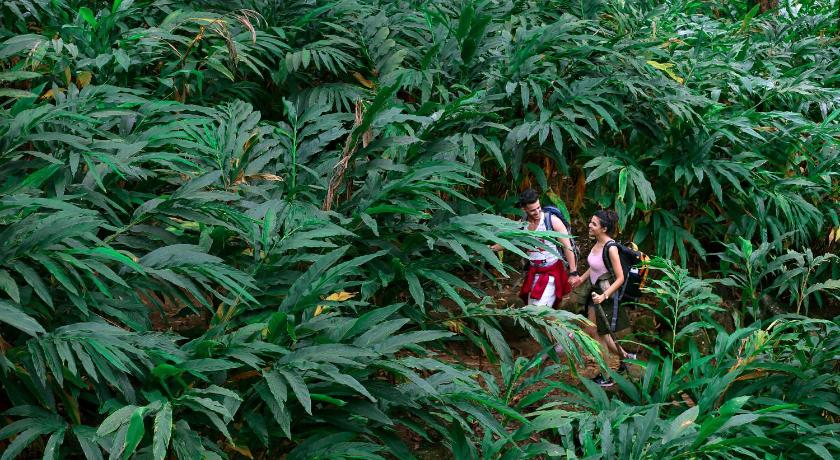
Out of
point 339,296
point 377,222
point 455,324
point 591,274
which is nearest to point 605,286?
point 591,274

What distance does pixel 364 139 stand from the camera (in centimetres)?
536

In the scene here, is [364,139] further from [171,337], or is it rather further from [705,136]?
[705,136]

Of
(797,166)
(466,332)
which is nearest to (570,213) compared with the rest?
(797,166)

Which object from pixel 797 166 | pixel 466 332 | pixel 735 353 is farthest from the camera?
pixel 797 166

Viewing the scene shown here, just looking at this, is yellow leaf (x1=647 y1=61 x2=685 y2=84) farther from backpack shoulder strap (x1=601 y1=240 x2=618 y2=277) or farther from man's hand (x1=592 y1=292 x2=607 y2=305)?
man's hand (x1=592 y1=292 x2=607 y2=305)

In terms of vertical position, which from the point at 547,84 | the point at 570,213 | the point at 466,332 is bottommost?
the point at 570,213

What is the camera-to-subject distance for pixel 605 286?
6.36m

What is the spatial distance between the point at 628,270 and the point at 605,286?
0.19 meters

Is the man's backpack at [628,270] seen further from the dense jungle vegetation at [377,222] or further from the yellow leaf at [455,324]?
the yellow leaf at [455,324]

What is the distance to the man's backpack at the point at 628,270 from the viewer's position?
6.27 meters

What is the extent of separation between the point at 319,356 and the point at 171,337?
67 cm

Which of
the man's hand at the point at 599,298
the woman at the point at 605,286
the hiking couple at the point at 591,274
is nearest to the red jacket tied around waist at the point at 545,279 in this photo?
the hiking couple at the point at 591,274

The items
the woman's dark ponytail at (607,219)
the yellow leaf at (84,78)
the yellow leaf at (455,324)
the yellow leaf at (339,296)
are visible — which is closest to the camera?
the yellow leaf at (339,296)

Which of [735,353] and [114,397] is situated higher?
[114,397]
